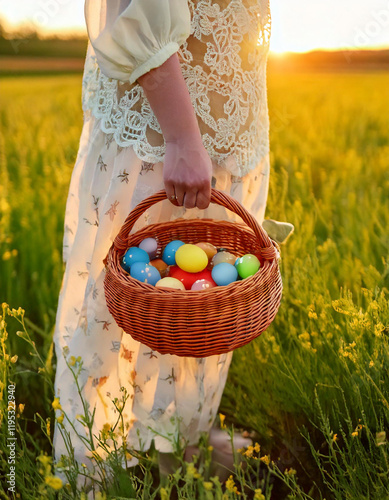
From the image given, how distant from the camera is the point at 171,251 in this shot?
1.19 meters

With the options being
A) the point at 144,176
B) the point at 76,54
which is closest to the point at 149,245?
the point at 144,176

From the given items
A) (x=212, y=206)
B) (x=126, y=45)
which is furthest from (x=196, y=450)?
(x=126, y=45)

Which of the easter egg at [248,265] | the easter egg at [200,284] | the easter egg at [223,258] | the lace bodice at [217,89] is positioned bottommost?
the easter egg at [200,284]

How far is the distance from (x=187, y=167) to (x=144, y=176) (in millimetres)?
192

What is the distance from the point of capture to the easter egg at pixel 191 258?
114 cm

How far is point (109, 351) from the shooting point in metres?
1.24

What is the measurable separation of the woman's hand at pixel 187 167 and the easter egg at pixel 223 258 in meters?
0.26

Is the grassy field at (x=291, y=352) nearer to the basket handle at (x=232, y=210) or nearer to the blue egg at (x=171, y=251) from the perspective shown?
the basket handle at (x=232, y=210)

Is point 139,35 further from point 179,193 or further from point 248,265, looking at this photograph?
point 248,265

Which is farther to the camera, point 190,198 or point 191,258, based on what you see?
point 191,258

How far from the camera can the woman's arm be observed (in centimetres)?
90

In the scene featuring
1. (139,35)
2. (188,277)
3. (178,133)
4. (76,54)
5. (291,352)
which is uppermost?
(139,35)

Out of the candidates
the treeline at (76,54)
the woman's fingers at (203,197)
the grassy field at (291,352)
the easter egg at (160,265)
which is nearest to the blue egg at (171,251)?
the easter egg at (160,265)

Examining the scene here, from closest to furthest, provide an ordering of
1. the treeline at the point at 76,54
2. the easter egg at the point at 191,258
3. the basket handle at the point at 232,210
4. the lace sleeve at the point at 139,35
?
the lace sleeve at the point at 139,35
the basket handle at the point at 232,210
the easter egg at the point at 191,258
the treeline at the point at 76,54
